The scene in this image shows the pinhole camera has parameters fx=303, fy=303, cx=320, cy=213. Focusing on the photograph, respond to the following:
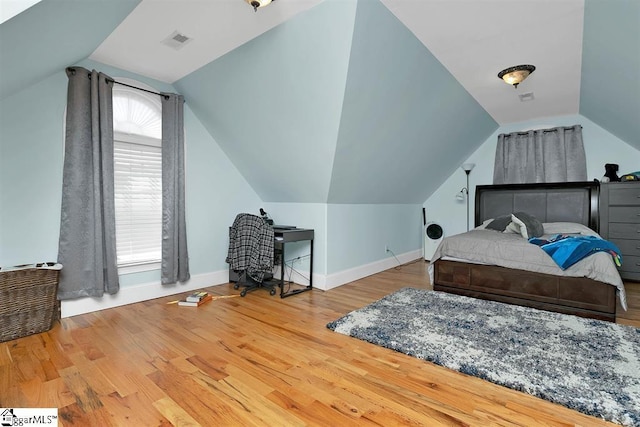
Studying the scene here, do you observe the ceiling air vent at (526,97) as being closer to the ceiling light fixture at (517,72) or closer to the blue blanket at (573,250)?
the ceiling light fixture at (517,72)

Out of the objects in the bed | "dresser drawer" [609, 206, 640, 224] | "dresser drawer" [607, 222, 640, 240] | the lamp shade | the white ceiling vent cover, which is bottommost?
the bed

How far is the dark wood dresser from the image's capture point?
13.1ft

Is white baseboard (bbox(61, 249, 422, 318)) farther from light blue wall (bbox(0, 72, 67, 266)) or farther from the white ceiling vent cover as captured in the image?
the white ceiling vent cover

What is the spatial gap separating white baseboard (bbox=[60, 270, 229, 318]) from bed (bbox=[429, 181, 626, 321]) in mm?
2731

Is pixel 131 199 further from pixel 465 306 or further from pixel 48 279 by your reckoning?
pixel 465 306

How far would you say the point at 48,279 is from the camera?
246 centimetres

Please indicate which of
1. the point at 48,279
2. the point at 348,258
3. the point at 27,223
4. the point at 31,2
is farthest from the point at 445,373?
the point at 27,223

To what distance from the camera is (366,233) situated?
14.6 feet

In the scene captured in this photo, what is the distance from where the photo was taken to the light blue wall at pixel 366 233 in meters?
3.86

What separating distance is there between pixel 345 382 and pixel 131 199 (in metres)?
2.79

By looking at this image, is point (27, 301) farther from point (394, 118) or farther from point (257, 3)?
point (394, 118)

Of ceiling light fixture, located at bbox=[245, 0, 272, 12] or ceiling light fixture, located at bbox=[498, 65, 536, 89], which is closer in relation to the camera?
ceiling light fixture, located at bbox=[245, 0, 272, 12]

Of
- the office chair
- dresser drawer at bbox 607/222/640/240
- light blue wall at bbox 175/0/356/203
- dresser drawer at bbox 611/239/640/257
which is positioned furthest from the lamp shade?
the office chair

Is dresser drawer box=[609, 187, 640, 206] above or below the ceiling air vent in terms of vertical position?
below
